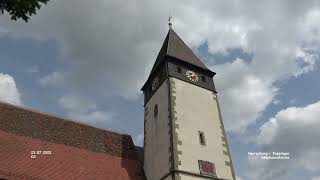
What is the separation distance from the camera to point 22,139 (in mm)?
19047

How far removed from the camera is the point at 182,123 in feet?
67.5

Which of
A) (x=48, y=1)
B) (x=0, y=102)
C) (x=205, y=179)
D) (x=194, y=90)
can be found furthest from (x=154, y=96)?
(x=48, y=1)

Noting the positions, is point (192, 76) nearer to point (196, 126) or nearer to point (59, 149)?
point (196, 126)

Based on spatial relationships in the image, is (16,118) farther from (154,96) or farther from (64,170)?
(154,96)

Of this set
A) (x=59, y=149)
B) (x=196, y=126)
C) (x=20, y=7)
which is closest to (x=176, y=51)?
(x=196, y=126)

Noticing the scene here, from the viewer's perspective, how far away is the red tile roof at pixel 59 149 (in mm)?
17453

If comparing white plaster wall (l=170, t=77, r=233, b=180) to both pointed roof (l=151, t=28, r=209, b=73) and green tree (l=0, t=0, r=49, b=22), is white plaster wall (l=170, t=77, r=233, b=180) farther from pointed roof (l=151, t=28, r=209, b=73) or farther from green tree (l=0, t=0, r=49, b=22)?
green tree (l=0, t=0, r=49, b=22)

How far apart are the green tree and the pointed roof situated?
15.1 metres

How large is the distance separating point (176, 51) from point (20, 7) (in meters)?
17.0

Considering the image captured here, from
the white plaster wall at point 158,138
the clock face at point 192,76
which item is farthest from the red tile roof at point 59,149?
the clock face at point 192,76

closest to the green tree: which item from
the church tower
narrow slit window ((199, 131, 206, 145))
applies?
the church tower

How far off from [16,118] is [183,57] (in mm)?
10732

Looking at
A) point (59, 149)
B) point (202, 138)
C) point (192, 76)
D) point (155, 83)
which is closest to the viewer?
point (59, 149)

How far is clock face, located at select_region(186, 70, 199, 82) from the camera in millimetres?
23428
